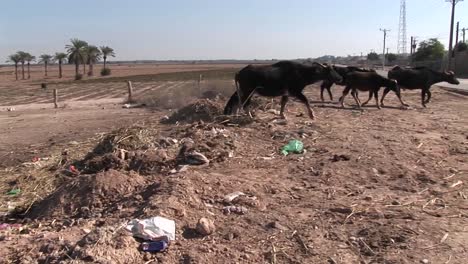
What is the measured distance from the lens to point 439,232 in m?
5.64

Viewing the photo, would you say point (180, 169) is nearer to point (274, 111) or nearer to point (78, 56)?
point (274, 111)

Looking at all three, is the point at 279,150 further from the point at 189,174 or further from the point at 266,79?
the point at 266,79

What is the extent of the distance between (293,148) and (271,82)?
451 centimetres

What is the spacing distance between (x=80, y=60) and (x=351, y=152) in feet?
330

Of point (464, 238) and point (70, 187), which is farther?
point (70, 187)

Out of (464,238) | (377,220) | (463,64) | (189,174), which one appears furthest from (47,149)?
(463,64)

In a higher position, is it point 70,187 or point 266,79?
point 266,79

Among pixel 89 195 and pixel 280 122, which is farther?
pixel 280 122

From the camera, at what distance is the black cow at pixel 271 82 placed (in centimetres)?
1402

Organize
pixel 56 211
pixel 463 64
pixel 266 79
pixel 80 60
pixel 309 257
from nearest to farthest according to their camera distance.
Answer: pixel 309 257
pixel 56 211
pixel 266 79
pixel 463 64
pixel 80 60

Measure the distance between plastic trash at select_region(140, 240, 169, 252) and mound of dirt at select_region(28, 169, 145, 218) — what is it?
1549mm

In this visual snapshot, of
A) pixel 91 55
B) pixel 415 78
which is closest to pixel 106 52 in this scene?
pixel 91 55

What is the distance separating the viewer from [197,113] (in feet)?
49.4

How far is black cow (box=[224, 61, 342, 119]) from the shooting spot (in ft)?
Answer: 46.0
